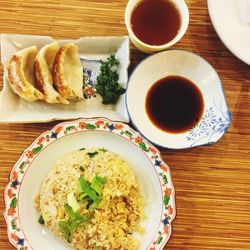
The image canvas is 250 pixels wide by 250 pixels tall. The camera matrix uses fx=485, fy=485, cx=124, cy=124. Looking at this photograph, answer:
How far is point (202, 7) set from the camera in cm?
249

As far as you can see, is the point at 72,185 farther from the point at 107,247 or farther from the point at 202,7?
the point at 202,7

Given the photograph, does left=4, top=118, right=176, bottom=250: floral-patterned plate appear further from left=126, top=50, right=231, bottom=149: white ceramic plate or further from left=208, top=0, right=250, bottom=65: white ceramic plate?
left=208, top=0, right=250, bottom=65: white ceramic plate

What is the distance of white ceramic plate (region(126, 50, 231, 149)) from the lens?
2.29 metres

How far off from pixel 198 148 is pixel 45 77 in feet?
2.68

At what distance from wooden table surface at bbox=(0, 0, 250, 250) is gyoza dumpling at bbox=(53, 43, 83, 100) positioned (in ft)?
0.48

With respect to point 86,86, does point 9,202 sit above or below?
below

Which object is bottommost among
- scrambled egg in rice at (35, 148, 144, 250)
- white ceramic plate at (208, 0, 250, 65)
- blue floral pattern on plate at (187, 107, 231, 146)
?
scrambled egg in rice at (35, 148, 144, 250)

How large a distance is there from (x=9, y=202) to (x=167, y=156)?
2.54 ft

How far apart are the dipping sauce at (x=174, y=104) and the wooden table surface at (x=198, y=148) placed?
14cm

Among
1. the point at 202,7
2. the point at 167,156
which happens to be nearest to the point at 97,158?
the point at 167,156

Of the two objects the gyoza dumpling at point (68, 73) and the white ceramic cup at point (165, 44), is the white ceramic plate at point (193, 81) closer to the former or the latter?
the white ceramic cup at point (165, 44)

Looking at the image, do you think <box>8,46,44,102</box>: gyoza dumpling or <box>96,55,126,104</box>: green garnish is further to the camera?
<box>96,55,126,104</box>: green garnish

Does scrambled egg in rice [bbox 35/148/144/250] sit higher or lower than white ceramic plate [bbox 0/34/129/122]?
lower

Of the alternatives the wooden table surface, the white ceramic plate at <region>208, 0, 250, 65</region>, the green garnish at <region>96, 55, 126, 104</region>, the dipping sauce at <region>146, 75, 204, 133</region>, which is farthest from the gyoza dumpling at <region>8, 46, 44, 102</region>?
the white ceramic plate at <region>208, 0, 250, 65</region>
